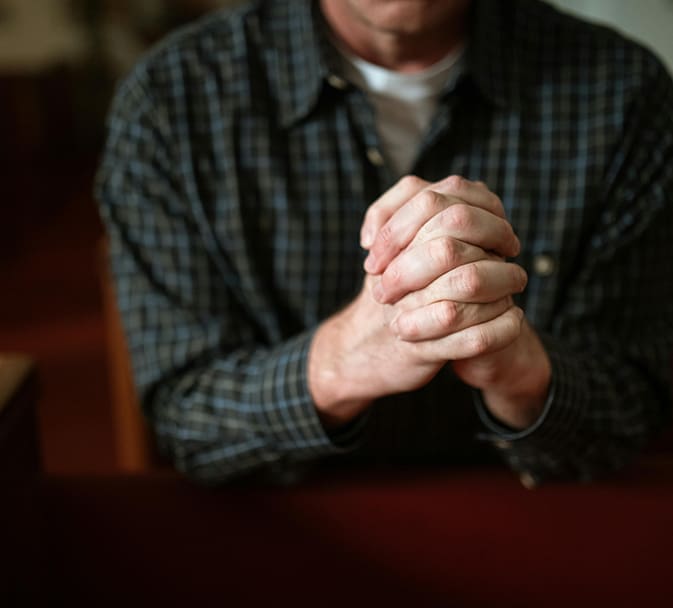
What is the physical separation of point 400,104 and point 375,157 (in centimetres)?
8

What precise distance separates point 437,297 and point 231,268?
0.41 meters

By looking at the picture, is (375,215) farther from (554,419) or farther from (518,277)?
(554,419)

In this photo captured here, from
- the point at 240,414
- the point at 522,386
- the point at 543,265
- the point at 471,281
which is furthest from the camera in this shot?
the point at 543,265

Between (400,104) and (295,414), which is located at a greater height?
(400,104)

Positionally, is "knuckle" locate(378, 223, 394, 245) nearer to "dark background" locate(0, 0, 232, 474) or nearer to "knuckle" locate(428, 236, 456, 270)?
"knuckle" locate(428, 236, 456, 270)

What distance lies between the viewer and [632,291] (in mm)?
1115

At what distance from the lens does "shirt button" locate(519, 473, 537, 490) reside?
3.10 ft

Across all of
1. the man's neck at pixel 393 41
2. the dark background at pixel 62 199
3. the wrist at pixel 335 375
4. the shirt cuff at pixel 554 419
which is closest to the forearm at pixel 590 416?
the shirt cuff at pixel 554 419

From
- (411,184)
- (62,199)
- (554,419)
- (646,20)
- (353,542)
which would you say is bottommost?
(62,199)

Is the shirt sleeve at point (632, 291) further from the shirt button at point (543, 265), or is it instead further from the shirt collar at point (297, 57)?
the shirt collar at point (297, 57)

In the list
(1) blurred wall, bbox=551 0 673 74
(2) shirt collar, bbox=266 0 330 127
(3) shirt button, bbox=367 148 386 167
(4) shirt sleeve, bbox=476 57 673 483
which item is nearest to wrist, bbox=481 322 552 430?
(4) shirt sleeve, bbox=476 57 673 483

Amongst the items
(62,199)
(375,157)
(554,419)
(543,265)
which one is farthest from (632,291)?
(62,199)

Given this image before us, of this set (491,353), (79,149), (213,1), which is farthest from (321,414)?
(213,1)

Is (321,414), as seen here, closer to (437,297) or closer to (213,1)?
(437,297)
